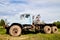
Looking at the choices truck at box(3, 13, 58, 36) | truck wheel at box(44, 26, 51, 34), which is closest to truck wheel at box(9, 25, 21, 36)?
truck at box(3, 13, 58, 36)

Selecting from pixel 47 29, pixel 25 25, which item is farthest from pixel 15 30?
pixel 47 29

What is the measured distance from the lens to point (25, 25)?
69.4ft

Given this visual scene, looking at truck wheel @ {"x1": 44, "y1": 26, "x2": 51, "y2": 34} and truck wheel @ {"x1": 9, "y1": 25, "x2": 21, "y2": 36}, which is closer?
truck wheel @ {"x1": 9, "y1": 25, "x2": 21, "y2": 36}

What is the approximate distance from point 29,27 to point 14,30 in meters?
1.97

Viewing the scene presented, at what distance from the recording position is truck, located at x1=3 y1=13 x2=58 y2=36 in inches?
794

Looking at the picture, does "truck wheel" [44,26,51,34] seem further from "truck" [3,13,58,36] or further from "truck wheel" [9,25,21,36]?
"truck wheel" [9,25,21,36]

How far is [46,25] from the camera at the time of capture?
23.5 metres

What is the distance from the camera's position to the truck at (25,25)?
2016 cm

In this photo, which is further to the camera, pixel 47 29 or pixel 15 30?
pixel 47 29

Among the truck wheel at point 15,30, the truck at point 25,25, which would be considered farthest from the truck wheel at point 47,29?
the truck wheel at point 15,30

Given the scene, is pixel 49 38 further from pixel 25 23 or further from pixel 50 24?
pixel 50 24

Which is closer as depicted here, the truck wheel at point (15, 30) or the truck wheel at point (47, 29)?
the truck wheel at point (15, 30)

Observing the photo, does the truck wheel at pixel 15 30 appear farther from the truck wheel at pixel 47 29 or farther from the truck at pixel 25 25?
the truck wheel at pixel 47 29

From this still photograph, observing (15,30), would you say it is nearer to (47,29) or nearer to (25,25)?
(25,25)
